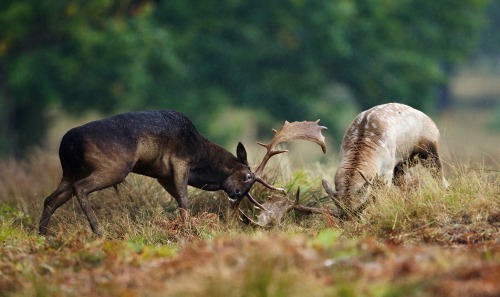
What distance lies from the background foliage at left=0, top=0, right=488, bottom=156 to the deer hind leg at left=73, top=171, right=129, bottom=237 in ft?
44.9

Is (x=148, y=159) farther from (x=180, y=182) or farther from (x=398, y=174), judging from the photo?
Answer: (x=398, y=174)

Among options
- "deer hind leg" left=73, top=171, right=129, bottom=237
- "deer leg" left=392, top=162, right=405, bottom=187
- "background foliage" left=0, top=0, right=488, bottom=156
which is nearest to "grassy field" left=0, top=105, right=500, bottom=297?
"deer hind leg" left=73, top=171, right=129, bottom=237

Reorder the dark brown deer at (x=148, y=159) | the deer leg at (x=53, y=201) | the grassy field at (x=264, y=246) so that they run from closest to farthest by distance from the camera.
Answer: the grassy field at (x=264, y=246)
the dark brown deer at (x=148, y=159)
the deer leg at (x=53, y=201)

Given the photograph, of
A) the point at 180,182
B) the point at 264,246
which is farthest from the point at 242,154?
the point at 264,246

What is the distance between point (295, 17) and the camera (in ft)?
102

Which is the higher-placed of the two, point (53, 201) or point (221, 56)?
point (221, 56)

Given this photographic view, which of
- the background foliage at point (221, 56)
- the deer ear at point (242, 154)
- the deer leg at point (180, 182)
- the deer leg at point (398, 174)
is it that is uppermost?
the background foliage at point (221, 56)

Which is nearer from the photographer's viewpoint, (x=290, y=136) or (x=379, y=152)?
(x=379, y=152)

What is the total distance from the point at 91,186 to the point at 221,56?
20337 mm

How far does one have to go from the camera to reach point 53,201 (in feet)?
35.1

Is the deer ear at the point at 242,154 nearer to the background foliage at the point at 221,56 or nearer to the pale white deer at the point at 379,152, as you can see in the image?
the pale white deer at the point at 379,152

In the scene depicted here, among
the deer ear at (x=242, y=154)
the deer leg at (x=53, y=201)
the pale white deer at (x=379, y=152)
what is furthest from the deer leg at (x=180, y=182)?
the pale white deer at (x=379, y=152)

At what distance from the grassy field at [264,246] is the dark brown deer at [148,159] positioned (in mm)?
332

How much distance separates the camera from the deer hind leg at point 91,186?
10328 millimetres
